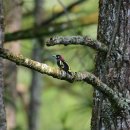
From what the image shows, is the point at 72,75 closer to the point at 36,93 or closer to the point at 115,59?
the point at 115,59

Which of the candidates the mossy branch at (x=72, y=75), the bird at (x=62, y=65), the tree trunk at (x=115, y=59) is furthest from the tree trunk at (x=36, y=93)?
the bird at (x=62, y=65)

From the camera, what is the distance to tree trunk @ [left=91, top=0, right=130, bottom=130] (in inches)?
125

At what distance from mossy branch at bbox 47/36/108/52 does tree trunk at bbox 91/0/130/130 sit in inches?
2.3

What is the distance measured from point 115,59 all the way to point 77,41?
0.78 feet

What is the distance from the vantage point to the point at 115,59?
318 cm

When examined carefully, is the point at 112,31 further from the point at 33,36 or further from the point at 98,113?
the point at 33,36

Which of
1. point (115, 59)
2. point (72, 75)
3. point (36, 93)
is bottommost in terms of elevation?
point (72, 75)

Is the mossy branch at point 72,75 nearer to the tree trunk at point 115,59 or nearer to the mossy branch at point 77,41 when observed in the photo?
the tree trunk at point 115,59

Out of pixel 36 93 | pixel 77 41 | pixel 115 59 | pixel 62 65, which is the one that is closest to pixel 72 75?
pixel 62 65

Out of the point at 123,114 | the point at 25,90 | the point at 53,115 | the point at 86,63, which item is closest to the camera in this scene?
the point at 123,114

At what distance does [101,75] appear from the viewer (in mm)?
3248

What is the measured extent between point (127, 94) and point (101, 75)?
17 cm

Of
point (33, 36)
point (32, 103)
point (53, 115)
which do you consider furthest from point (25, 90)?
point (33, 36)

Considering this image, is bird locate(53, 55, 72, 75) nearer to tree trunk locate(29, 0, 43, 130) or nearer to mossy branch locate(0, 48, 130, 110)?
mossy branch locate(0, 48, 130, 110)
